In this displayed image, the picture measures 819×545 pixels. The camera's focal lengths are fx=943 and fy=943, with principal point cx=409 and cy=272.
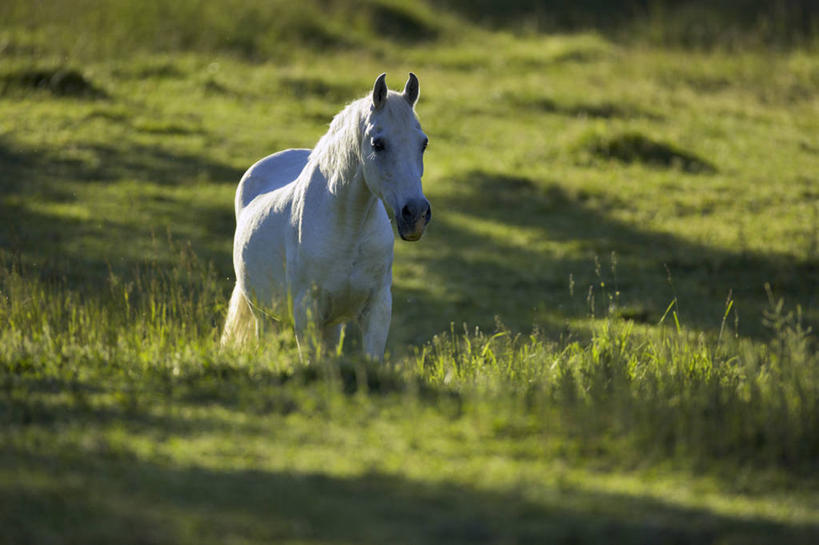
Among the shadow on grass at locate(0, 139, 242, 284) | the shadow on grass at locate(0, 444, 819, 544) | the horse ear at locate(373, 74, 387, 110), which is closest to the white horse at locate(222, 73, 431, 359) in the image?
the horse ear at locate(373, 74, 387, 110)

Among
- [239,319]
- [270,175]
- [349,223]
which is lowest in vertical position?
[239,319]

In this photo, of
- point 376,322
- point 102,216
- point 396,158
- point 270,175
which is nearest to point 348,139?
point 396,158

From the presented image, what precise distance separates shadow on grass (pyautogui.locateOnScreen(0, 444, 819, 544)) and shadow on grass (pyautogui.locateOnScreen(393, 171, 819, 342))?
4.66 metres

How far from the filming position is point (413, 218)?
5121mm

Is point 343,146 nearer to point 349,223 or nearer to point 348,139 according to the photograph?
point 348,139

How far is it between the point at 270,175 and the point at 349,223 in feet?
5.98

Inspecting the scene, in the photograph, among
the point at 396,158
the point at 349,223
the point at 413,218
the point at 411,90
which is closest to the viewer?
the point at 413,218

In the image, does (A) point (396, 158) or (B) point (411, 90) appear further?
(B) point (411, 90)

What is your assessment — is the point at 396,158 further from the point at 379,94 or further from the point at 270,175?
the point at 270,175

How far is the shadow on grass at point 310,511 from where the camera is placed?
328cm

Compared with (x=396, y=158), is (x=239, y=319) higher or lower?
lower

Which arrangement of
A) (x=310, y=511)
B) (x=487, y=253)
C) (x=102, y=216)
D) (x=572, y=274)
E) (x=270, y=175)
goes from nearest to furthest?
(x=310, y=511)
(x=270, y=175)
(x=572, y=274)
(x=487, y=253)
(x=102, y=216)

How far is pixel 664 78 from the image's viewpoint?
62.7 feet

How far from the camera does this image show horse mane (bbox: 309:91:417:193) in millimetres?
5395
